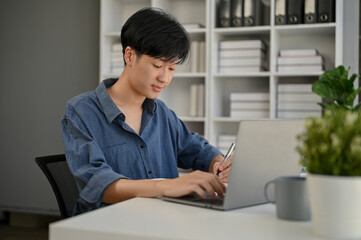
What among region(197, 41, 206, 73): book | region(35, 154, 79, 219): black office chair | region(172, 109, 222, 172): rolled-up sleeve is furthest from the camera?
region(197, 41, 206, 73): book

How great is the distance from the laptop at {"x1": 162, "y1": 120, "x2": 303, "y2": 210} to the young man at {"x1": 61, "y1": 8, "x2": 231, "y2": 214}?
0.31 metres

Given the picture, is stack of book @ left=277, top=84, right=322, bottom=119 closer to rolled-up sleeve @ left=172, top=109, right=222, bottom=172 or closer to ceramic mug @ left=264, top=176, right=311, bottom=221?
rolled-up sleeve @ left=172, top=109, right=222, bottom=172

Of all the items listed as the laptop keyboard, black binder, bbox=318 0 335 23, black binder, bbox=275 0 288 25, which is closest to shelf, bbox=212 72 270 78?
black binder, bbox=275 0 288 25

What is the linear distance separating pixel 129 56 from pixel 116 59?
6.50 feet

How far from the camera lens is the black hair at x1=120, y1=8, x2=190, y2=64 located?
170cm

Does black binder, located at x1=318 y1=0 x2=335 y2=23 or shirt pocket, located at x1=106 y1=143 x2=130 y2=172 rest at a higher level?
black binder, located at x1=318 y1=0 x2=335 y2=23

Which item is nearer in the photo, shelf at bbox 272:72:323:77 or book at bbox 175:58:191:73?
shelf at bbox 272:72:323:77

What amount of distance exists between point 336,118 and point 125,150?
0.99 m

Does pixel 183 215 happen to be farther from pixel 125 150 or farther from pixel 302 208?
pixel 125 150

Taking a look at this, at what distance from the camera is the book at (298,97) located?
325 centimetres

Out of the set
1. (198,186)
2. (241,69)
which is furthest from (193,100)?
(198,186)

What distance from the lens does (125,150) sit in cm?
170

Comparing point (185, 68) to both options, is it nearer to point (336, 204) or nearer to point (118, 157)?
point (118, 157)

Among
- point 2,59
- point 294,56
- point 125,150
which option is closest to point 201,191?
point 125,150
